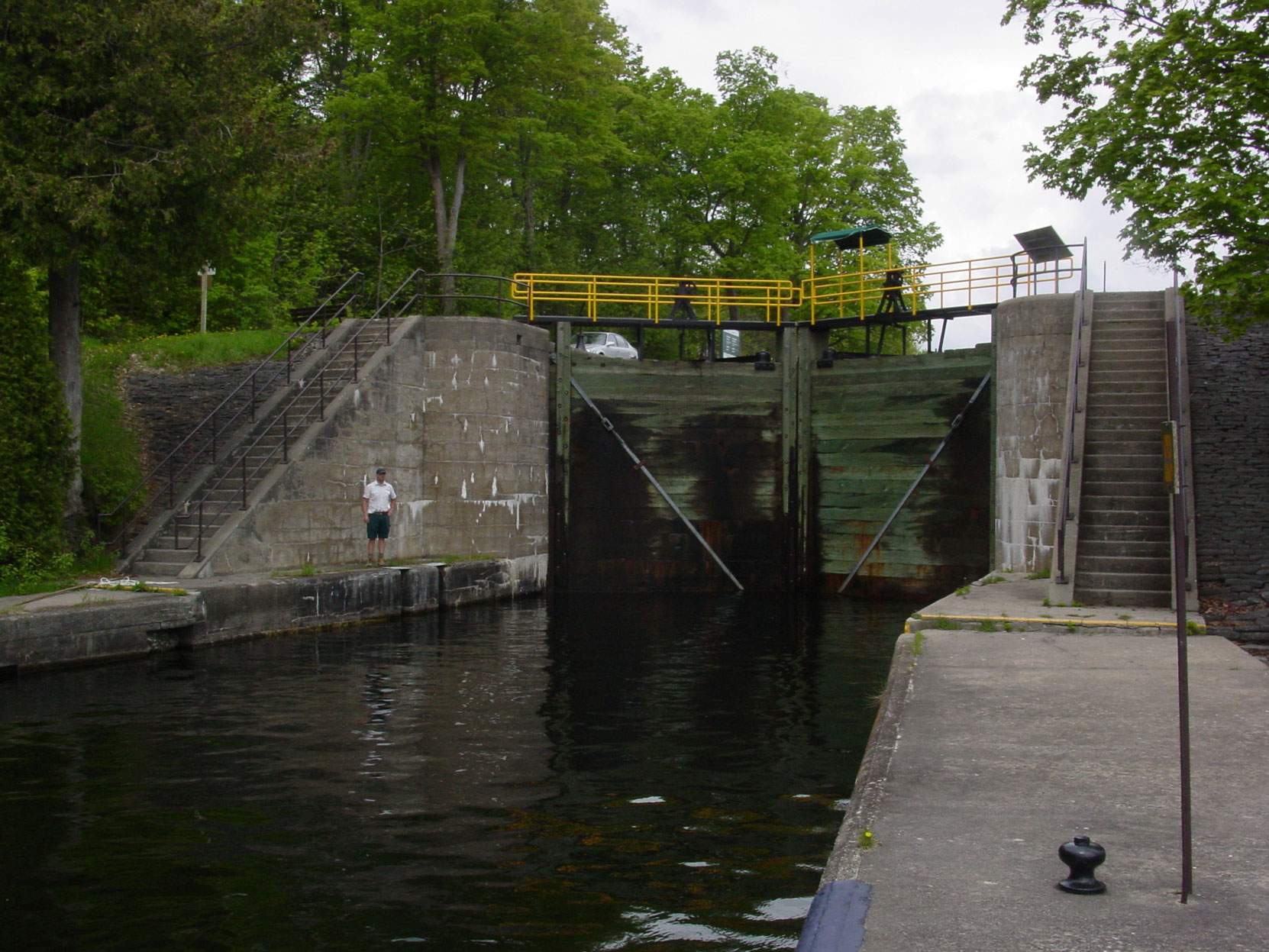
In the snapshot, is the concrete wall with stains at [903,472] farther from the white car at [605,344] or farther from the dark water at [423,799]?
the dark water at [423,799]

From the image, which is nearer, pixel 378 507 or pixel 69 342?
pixel 69 342

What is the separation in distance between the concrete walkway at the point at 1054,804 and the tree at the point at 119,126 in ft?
37.1

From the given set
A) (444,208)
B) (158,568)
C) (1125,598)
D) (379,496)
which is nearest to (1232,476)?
(1125,598)

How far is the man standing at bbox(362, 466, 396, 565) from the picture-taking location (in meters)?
17.2

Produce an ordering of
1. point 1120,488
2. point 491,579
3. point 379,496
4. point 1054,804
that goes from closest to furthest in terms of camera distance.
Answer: point 1054,804
point 1120,488
point 379,496
point 491,579

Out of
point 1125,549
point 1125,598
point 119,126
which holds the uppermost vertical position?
point 119,126

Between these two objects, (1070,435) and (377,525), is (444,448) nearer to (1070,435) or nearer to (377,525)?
(377,525)

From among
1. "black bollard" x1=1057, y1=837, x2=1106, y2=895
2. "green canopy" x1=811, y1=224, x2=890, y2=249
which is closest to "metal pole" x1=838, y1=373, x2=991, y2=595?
"green canopy" x1=811, y1=224, x2=890, y2=249

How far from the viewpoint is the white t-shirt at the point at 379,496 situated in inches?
675

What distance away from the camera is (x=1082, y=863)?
13.6 ft

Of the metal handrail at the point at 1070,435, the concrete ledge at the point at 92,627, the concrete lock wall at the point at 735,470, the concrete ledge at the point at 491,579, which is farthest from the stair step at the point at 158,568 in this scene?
the metal handrail at the point at 1070,435

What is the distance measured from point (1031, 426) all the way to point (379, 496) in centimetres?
1042

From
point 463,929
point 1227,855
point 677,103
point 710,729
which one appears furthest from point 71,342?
point 677,103

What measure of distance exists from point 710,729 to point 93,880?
510cm
